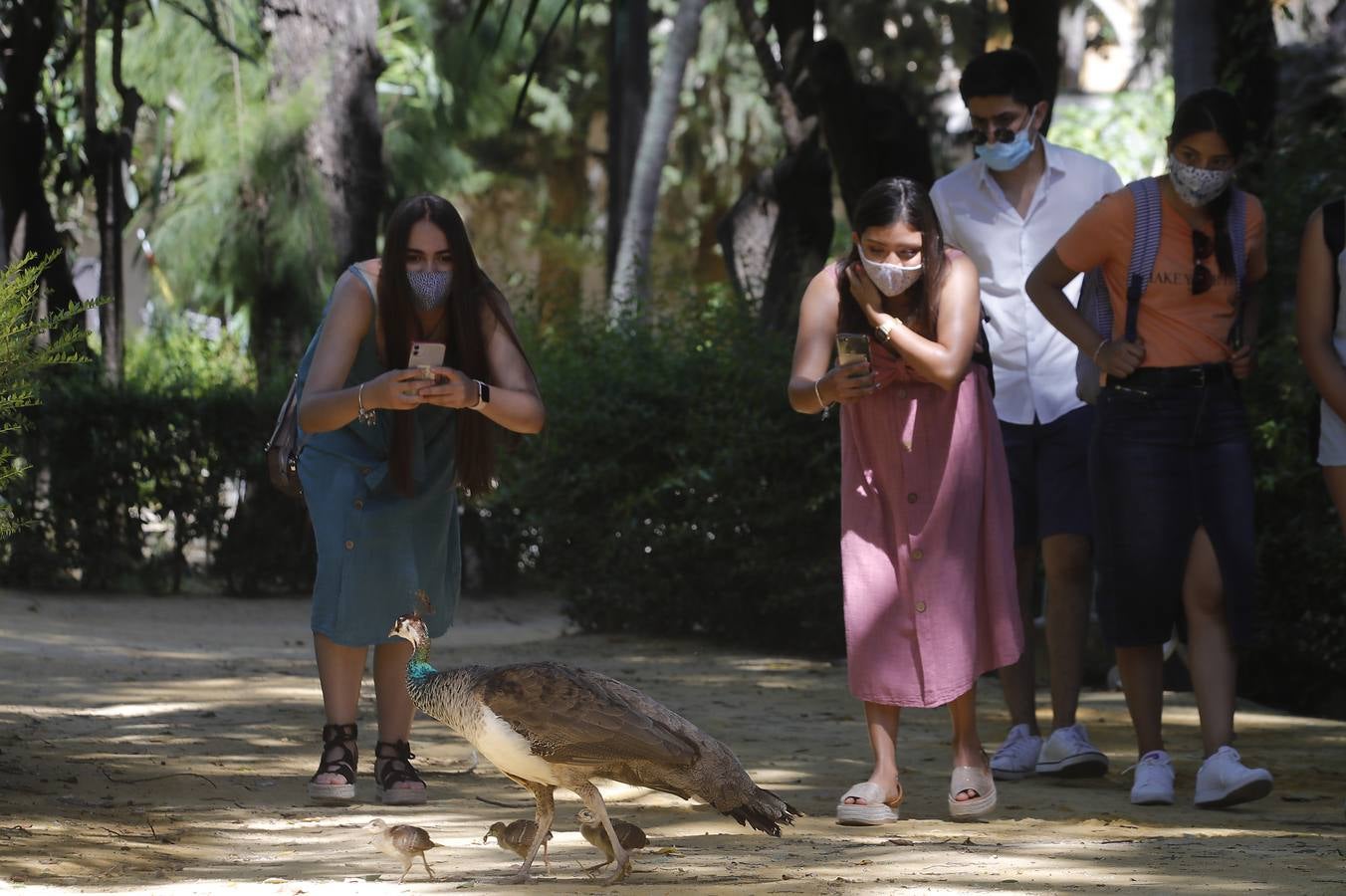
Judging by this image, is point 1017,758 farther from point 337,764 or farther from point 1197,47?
point 1197,47

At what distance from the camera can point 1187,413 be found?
5.97m

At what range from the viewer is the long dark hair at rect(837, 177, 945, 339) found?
5.61 metres

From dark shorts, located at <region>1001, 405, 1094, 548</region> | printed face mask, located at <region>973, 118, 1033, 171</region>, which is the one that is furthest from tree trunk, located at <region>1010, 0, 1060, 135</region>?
dark shorts, located at <region>1001, 405, 1094, 548</region>

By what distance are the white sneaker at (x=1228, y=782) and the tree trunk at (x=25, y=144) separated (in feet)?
36.8

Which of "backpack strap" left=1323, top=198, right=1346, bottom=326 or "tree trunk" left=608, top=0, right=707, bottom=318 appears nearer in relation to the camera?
"backpack strap" left=1323, top=198, right=1346, bottom=326

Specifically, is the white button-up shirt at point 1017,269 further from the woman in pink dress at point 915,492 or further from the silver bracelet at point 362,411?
the silver bracelet at point 362,411

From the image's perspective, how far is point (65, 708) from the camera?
8.05m

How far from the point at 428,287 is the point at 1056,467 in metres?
2.28

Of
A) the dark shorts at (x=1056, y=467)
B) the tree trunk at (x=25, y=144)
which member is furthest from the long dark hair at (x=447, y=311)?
the tree trunk at (x=25, y=144)

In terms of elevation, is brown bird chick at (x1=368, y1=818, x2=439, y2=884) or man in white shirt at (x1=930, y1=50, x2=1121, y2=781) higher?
man in white shirt at (x1=930, y1=50, x2=1121, y2=781)

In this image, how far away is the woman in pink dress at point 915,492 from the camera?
5.61 m

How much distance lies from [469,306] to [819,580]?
5.05 metres

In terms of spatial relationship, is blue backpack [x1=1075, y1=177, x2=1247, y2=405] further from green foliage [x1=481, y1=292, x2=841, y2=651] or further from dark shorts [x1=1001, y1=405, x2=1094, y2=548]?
green foliage [x1=481, y1=292, x2=841, y2=651]

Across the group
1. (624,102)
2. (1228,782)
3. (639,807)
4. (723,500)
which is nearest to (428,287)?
(639,807)
